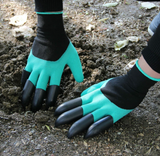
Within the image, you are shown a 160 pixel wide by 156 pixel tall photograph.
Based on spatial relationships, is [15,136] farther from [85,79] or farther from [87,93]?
[85,79]

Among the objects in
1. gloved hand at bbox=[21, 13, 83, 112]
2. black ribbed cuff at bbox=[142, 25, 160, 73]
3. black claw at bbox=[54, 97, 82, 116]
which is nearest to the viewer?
black ribbed cuff at bbox=[142, 25, 160, 73]

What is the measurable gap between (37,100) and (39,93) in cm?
5

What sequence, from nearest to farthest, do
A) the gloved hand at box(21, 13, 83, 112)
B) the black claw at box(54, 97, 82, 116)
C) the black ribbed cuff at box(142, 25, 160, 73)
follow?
the black ribbed cuff at box(142, 25, 160, 73) → the black claw at box(54, 97, 82, 116) → the gloved hand at box(21, 13, 83, 112)

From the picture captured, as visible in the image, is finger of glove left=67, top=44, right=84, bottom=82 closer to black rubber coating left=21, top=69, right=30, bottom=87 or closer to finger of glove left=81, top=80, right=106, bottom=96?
finger of glove left=81, top=80, right=106, bottom=96

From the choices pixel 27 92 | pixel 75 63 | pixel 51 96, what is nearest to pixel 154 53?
pixel 75 63

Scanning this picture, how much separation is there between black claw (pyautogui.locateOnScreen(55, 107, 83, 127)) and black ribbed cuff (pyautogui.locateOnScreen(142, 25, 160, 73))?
511 mm

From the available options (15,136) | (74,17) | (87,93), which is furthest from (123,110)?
(74,17)

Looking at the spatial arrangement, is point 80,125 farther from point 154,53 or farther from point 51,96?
point 154,53

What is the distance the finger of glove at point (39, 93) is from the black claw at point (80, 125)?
0.31 meters

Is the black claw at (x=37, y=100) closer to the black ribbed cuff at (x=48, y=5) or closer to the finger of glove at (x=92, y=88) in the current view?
the finger of glove at (x=92, y=88)

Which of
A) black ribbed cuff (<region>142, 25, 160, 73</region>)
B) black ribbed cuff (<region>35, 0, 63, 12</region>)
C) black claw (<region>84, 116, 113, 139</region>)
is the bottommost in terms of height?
black claw (<region>84, 116, 113, 139</region>)

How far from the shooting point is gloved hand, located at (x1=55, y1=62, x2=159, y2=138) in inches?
42.6

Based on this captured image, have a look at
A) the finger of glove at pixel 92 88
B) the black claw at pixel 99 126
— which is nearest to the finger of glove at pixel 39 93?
the finger of glove at pixel 92 88

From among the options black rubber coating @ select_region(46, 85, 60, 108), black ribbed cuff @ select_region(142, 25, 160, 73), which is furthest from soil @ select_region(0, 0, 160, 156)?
black ribbed cuff @ select_region(142, 25, 160, 73)
